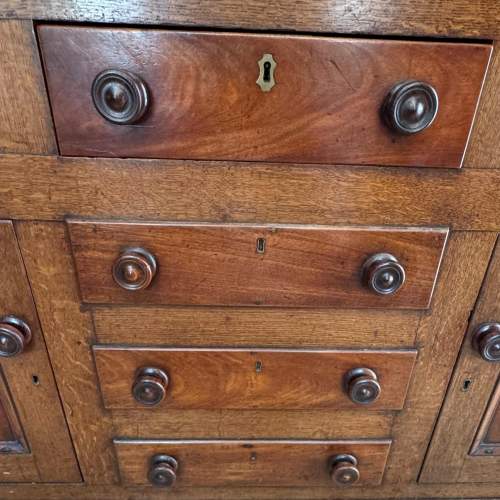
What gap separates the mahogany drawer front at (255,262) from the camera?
21.1 inches

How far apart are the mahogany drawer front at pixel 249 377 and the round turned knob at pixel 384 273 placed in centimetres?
13

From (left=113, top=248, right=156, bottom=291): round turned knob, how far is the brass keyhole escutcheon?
0.24 meters

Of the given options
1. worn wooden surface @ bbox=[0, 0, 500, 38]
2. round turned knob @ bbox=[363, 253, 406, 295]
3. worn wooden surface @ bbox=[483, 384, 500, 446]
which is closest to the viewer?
worn wooden surface @ bbox=[0, 0, 500, 38]

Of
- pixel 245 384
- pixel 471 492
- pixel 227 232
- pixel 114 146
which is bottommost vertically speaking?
pixel 471 492

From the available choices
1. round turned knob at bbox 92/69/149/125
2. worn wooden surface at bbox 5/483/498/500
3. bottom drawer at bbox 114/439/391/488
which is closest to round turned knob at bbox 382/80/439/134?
round turned knob at bbox 92/69/149/125

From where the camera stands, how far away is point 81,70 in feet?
1.48

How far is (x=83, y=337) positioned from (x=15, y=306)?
98 mm

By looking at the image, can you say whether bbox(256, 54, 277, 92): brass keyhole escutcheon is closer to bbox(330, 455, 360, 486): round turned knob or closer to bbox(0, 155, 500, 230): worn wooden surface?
bbox(0, 155, 500, 230): worn wooden surface

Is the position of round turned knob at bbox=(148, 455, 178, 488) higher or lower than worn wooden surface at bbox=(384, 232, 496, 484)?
lower

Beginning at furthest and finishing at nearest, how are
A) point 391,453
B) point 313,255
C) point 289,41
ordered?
point 391,453 < point 313,255 < point 289,41

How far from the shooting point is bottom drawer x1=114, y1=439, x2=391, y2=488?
71cm

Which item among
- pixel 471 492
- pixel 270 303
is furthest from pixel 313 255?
pixel 471 492

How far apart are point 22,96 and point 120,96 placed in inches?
4.5

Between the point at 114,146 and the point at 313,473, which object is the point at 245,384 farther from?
the point at 114,146
